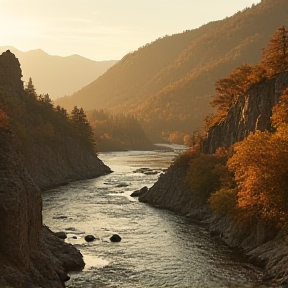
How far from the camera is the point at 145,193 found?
94.6 m

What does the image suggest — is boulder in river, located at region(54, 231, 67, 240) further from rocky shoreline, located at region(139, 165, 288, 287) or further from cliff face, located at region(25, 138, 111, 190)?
cliff face, located at region(25, 138, 111, 190)

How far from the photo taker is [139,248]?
56.6 m

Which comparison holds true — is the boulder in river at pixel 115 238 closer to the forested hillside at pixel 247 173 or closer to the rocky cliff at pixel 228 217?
the forested hillside at pixel 247 173

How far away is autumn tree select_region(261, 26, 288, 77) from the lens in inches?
A: 3063

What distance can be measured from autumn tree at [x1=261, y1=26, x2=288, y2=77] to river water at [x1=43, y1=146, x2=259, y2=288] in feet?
98.0

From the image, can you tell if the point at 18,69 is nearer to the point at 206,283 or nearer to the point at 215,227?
the point at 215,227

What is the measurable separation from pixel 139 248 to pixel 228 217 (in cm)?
1538

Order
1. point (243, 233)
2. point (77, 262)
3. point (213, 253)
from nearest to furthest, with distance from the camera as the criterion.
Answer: point (77, 262)
point (213, 253)
point (243, 233)

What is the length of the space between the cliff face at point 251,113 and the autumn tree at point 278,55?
2393 millimetres

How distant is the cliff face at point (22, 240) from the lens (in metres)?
38.1

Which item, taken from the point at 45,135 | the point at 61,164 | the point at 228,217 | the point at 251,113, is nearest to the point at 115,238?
the point at 228,217

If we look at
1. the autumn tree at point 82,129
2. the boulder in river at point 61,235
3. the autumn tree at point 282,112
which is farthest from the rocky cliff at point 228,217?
the autumn tree at point 82,129

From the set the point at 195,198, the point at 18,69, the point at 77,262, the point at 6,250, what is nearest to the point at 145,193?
the point at 195,198

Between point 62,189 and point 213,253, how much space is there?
6000 cm
